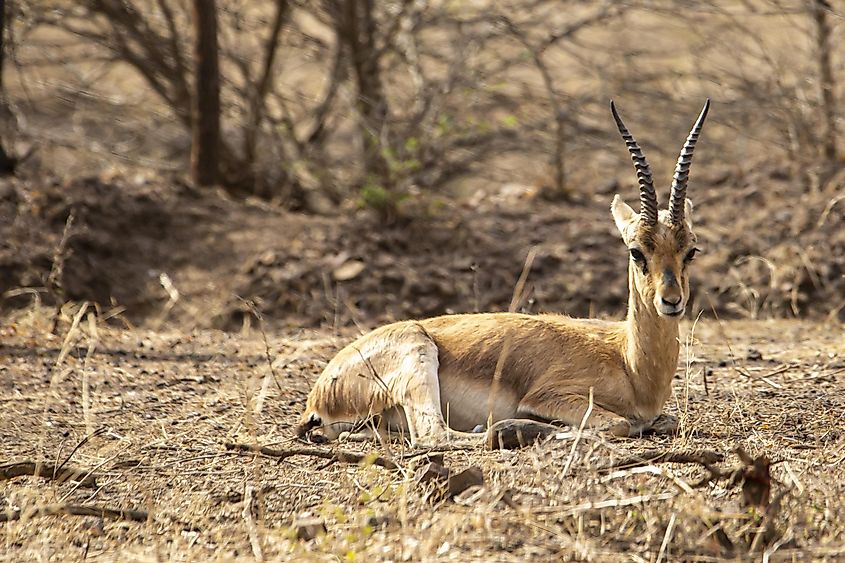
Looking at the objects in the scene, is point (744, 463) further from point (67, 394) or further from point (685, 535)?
point (67, 394)

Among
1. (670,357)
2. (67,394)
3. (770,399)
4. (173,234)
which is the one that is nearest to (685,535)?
(670,357)

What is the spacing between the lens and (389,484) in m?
5.23

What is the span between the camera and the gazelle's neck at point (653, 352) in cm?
639

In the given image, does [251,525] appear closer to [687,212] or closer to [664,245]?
[664,245]

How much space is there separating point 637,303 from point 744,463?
5.80 ft

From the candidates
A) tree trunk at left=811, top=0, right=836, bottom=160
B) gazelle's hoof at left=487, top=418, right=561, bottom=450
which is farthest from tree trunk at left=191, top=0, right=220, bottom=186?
gazelle's hoof at left=487, top=418, right=561, bottom=450

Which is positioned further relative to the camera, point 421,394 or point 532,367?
point 532,367

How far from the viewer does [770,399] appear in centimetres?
690

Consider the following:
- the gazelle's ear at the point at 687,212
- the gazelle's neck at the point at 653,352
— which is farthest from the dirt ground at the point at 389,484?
the gazelle's ear at the point at 687,212

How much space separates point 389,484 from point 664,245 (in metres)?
2.00

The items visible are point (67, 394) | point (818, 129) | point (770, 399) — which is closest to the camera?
point (770, 399)

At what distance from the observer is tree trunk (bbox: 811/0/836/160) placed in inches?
467

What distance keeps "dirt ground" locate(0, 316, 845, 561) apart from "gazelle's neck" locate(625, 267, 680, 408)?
262 mm

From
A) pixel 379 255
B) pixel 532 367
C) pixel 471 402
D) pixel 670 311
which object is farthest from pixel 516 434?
pixel 379 255
